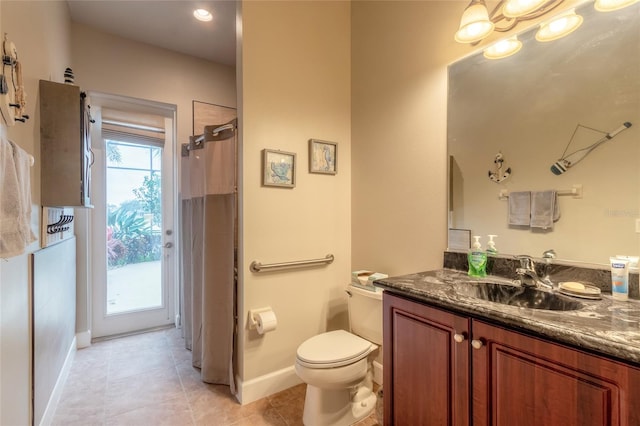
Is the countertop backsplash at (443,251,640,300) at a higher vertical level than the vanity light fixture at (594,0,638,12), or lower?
lower

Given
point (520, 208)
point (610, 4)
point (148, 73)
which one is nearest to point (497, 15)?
point (610, 4)

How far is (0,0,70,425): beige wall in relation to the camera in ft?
3.73

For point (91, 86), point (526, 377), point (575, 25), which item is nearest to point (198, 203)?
point (91, 86)

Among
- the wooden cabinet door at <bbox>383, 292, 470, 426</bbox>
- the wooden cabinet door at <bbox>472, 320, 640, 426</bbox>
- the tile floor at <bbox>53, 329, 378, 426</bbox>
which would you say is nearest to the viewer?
the wooden cabinet door at <bbox>472, 320, 640, 426</bbox>

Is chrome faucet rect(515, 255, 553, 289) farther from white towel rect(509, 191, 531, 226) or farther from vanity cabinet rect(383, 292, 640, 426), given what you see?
vanity cabinet rect(383, 292, 640, 426)

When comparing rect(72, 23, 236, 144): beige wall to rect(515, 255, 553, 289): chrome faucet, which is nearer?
rect(515, 255, 553, 289): chrome faucet

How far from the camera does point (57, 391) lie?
1.94 meters

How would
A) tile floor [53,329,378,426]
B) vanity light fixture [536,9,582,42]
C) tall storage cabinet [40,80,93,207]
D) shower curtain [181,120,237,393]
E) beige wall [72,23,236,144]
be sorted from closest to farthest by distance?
vanity light fixture [536,9,582,42], tall storage cabinet [40,80,93,207], tile floor [53,329,378,426], shower curtain [181,120,237,393], beige wall [72,23,236,144]

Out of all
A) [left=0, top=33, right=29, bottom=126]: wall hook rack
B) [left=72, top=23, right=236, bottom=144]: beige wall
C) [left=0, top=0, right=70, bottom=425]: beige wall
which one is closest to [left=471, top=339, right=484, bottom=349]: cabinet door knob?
[left=0, top=0, right=70, bottom=425]: beige wall

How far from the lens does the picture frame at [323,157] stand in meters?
2.22

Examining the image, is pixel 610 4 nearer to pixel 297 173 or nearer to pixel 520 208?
pixel 520 208

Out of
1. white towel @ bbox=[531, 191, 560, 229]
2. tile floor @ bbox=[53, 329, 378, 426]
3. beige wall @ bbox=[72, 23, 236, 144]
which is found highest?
beige wall @ bbox=[72, 23, 236, 144]

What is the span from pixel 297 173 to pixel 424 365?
1450 millimetres

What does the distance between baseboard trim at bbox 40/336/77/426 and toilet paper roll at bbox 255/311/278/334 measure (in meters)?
1.23
